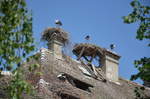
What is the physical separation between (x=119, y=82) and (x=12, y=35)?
12.6 m

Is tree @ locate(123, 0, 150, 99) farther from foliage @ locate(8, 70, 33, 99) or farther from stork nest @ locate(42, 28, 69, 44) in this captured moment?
stork nest @ locate(42, 28, 69, 44)

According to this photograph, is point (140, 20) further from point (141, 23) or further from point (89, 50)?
point (89, 50)

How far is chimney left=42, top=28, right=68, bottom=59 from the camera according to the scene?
691 inches

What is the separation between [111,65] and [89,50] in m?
1.23

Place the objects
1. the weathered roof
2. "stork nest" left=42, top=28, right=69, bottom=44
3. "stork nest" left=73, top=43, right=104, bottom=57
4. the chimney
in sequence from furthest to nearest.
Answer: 1. "stork nest" left=73, top=43, right=104, bottom=57
2. "stork nest" left=42, top=28, right=69, bottom=44
3. the chimney
4. the weathered roof

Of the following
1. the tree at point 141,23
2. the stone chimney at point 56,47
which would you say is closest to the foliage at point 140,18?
the tree at point 141,23

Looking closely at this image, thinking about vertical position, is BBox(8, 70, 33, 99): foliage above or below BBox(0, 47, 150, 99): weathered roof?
below

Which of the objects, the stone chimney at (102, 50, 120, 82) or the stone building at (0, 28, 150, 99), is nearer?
the stone building at (0, 28, 150, 99)

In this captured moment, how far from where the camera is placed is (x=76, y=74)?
16703 millimetres

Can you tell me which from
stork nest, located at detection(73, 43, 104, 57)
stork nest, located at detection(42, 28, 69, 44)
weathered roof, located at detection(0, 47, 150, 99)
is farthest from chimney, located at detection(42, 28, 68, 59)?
stork nest, located at detection(73, 43, 104, 57)

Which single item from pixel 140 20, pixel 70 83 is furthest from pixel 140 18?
pixel 70 83

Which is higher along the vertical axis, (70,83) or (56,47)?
(56,47)

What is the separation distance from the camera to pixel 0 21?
7.57 metres

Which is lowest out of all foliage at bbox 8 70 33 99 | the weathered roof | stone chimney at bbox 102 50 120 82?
foliage at bbox 8 70 33 99
